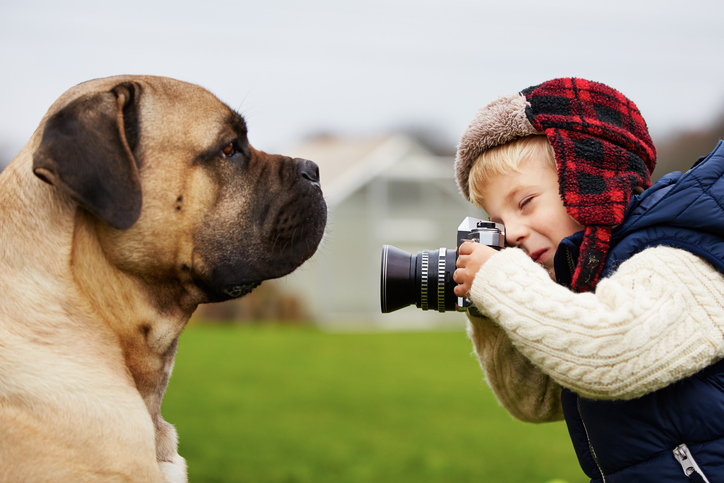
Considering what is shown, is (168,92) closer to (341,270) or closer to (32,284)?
(32,284)

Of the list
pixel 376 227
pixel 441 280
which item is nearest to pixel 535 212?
pixel 441 280

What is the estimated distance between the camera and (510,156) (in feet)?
7.81

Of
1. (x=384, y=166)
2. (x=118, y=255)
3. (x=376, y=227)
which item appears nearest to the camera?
(x=118, y=255)

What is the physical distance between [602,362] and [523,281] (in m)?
0.32

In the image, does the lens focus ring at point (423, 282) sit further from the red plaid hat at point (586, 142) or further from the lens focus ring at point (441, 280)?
the red plaid hat at point (586, 142)

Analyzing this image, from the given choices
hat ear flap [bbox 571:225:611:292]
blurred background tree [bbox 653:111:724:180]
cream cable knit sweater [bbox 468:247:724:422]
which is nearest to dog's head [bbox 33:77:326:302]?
cream cable knit sweater [bbox 468:247:724:422]

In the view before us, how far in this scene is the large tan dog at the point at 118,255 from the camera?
1825 mm

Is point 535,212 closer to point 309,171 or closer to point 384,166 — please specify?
point 309,171

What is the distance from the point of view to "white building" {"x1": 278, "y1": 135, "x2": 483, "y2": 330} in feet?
58.3

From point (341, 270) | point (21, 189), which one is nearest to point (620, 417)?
point (21, 189)

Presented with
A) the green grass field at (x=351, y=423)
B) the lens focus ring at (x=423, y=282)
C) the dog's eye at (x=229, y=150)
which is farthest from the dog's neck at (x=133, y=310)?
the green grass field at (x=351, y=423)

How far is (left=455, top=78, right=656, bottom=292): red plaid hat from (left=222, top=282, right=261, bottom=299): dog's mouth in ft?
3.21

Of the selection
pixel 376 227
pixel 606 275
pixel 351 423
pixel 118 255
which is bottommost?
pixel 376 227

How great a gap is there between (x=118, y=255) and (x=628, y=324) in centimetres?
153
